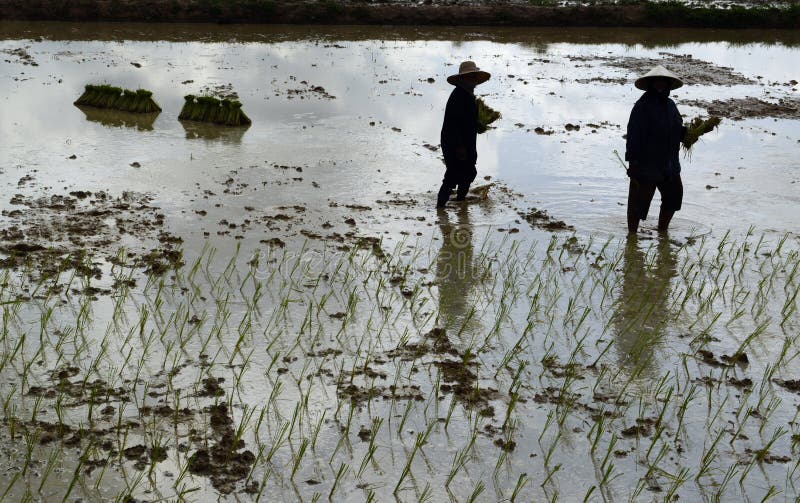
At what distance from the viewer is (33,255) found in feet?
17.3

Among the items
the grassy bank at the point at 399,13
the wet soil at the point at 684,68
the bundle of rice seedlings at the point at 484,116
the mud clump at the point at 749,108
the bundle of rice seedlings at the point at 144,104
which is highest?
the grassy bank at the point at 399,13

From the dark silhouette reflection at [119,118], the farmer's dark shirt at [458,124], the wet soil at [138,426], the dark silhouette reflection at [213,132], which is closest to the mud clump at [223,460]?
the wet soil at [138,426]

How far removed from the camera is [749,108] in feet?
33.7

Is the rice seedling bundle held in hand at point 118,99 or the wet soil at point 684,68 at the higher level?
the wet soil at point 684,68

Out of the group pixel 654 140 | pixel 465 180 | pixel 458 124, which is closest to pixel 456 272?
pixel 465 180

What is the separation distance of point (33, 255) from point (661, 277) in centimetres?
375

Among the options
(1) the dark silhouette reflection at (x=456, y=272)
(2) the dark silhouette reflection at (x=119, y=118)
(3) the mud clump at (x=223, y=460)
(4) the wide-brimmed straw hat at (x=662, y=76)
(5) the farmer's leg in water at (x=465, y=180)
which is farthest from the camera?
(2) the dark silhouette reflection at (x=119, y=118)

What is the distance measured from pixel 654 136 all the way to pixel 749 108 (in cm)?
501

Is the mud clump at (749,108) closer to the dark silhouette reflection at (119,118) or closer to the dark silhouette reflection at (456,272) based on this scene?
the dark silhouette reflection at (456,272)

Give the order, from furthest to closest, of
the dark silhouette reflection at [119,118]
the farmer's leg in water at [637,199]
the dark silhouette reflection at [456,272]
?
the dark silhouette reflection at [119,118] < the farmer's leg in water at [637,199] < the dark silhouette reflection at [456,272]

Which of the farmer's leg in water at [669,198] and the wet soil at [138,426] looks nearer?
the wet soil at [138,426]

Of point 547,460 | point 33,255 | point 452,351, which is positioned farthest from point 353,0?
point 547,460

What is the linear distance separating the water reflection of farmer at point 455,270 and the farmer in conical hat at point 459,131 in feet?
0.86

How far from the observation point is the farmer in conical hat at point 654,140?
19.3ft
